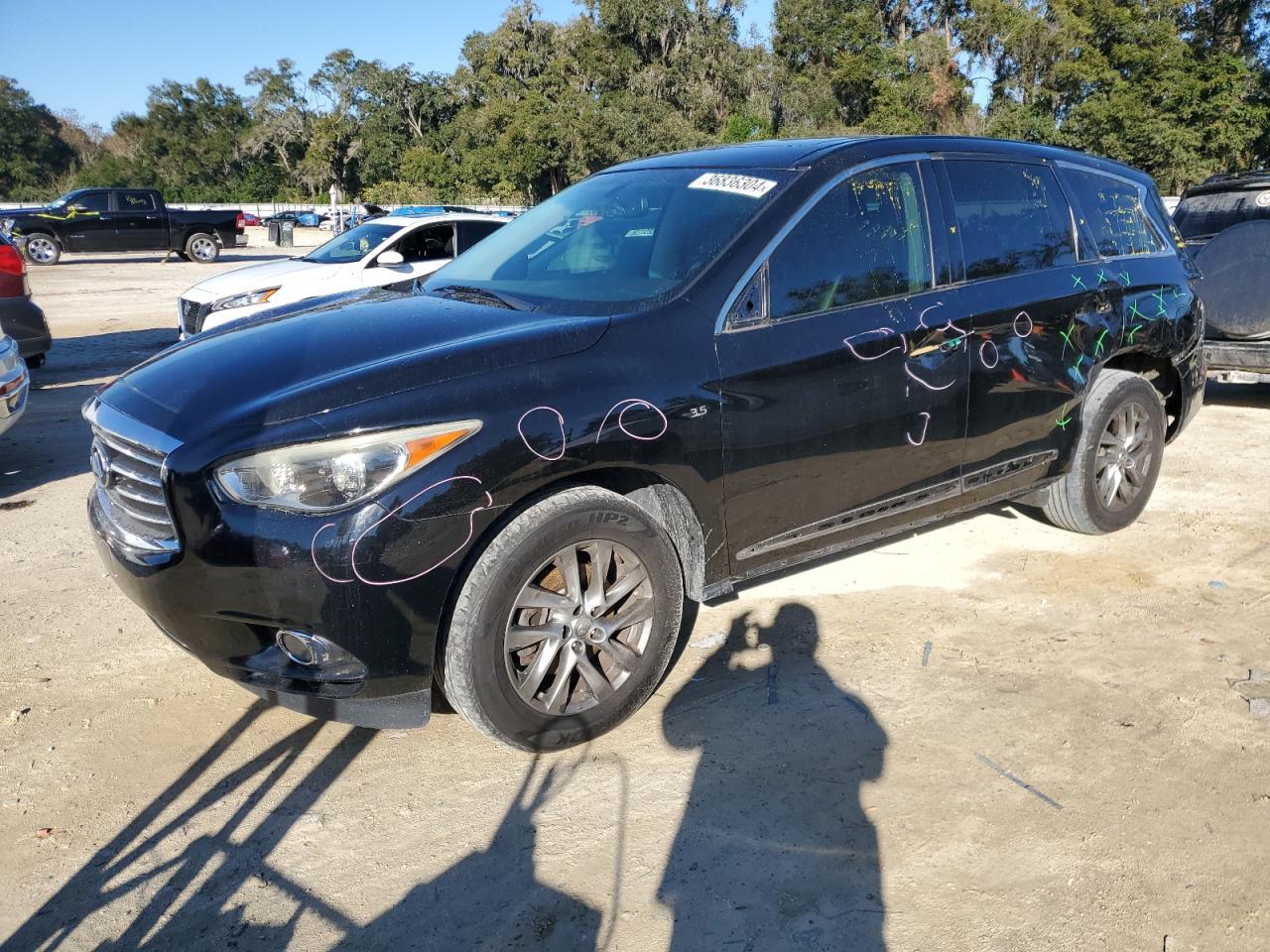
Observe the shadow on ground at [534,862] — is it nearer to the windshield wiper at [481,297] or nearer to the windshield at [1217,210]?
the windshield wiper at [481,297]

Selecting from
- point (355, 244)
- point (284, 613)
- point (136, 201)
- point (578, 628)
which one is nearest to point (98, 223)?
point (136, 201)

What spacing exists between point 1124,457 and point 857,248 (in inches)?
85.6

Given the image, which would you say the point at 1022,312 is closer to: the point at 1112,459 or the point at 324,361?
the point at 1112,459

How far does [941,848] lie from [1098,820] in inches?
19.6

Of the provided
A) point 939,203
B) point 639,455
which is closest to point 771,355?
point 639,455

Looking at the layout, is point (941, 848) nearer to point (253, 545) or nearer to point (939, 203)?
point (253, 545)

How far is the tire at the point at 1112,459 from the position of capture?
4.78 meters

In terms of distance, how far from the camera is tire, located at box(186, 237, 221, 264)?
25766 millimetres

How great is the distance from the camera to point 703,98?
50094 mm

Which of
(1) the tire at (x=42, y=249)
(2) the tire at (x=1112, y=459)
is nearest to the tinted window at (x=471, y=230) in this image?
(2) the tire at (x=1112, y=459)

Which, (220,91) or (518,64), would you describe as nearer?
(518,64)

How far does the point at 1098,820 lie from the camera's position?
283 centimetres

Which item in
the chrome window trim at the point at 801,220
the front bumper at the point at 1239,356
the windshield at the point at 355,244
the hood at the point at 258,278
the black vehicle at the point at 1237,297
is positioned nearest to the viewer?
the chrome window trim at the point at 801,220

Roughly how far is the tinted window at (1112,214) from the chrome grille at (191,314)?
784 centimetres
